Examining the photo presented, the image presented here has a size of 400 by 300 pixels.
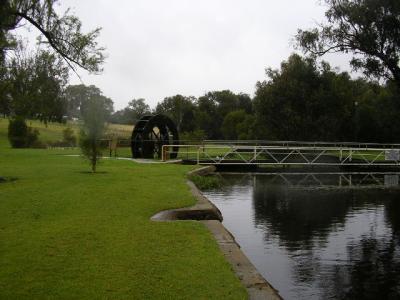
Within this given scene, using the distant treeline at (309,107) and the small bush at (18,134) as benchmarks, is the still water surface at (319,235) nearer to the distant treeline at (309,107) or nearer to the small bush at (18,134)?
the distant treeline at (309,107)

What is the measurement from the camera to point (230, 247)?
288 inches

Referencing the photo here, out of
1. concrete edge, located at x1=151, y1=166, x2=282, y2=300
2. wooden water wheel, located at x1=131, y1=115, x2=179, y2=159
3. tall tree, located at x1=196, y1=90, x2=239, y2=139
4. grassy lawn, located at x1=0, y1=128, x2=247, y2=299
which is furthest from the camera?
tall tree, located at x1=196, y1=90, x2=239, y2=139

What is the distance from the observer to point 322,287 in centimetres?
707

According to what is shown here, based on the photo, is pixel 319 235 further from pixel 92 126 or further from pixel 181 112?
pixel 181 112

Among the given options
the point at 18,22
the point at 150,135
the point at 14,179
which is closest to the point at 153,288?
the point at 14,179

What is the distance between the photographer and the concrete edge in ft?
17.9

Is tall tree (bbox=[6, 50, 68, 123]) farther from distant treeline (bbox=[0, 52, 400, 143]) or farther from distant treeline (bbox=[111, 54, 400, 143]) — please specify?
distant treeline (bbox=[111, 54, 400, 143])

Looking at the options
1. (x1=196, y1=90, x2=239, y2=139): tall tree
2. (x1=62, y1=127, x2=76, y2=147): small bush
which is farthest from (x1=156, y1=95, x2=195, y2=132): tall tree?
(x1=62, y1=127, x2=76, y2=147): small bush

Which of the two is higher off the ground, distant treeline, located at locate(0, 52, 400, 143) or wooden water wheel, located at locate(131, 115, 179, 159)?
distant treeline, located at locate(0, 52, 400, 143)

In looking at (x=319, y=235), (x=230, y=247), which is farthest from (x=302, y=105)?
(x=230, y=247)

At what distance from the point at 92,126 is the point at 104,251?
1185cm

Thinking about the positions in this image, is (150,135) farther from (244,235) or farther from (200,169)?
(244,235)

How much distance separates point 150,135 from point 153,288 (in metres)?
29.2

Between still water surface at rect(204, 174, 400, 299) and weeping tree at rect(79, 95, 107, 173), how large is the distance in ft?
14.6
